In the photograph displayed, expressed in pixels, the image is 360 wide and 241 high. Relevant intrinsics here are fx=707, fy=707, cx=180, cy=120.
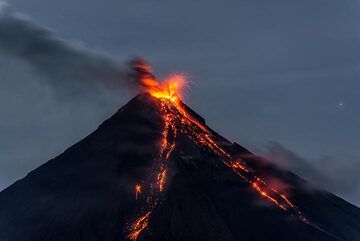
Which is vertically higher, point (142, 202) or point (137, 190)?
point (137, 190)

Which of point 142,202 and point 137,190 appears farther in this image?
point 137,190

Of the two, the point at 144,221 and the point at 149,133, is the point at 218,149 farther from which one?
the point at 144,221

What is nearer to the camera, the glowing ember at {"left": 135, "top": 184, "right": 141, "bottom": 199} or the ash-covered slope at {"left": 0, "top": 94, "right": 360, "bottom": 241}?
the ash-covered slope at {"left": 0, "top": 94, "right": 360, "bottom": 241}

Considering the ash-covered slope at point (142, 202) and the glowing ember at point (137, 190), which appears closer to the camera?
the ash-covered slope at point (142, 202)

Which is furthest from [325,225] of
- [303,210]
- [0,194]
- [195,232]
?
[0,194]
